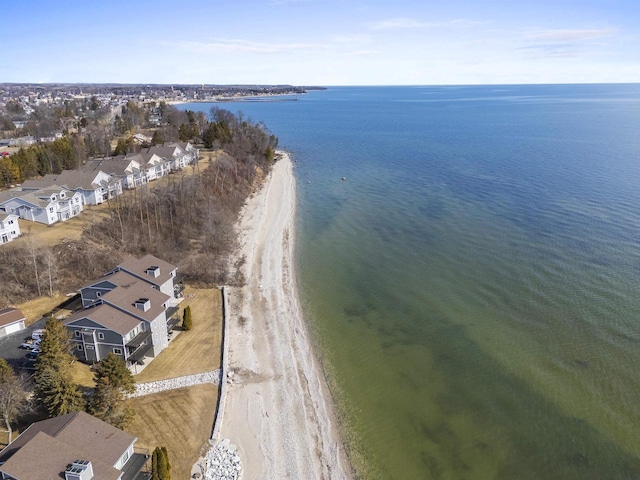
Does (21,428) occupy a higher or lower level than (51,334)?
lower

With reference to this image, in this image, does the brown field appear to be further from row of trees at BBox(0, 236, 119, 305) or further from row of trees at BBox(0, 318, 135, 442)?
row of trees at BBox(0, 318, 135, 442)

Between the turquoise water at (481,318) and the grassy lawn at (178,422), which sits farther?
the turquoise water at (481,318)

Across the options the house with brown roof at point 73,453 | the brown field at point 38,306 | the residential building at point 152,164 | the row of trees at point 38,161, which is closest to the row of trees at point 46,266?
the brown field at point 38,306

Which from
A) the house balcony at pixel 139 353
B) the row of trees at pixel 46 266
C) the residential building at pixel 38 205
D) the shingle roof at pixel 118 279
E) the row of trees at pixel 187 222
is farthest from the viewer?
the residential building at pixel 38 205

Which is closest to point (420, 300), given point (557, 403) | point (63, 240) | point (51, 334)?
point (557, 403)

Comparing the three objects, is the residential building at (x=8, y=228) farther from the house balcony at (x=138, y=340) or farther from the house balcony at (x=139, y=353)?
the house balcony at (x=139, y=353)

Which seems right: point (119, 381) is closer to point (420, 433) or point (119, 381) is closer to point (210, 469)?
point (210, 469)
